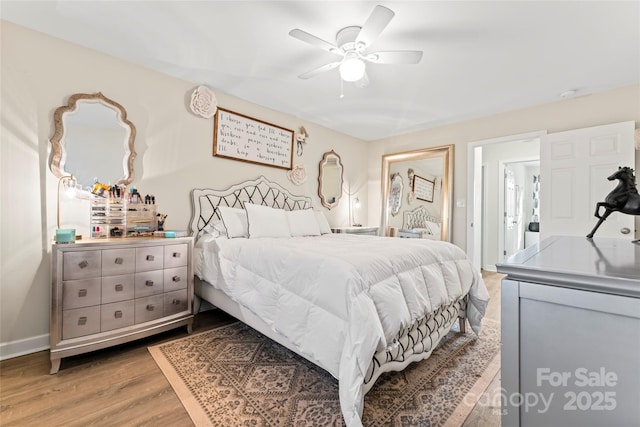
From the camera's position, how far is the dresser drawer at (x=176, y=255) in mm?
2336

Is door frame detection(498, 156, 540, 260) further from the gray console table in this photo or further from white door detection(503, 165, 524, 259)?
the gray console table

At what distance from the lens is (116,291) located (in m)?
2.06

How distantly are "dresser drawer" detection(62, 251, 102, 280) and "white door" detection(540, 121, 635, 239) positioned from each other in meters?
4.47

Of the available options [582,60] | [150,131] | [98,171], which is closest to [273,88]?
[150,131]

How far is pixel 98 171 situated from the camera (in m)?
2.47

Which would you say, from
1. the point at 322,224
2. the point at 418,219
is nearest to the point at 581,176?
the point at 418,219

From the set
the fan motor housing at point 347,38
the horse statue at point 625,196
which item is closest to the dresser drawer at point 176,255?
the fan motor housing at point 347,38

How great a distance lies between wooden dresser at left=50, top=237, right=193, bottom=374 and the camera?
1857 millimetres

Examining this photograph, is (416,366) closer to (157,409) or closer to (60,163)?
(157,409)

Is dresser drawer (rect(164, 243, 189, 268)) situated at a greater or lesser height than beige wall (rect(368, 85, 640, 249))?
lesser

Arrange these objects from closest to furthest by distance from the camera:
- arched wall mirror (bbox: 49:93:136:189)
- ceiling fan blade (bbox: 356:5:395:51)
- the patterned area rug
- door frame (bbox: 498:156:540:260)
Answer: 1. the patterned area rug
2. ceiling fan blade (bbox: 356:5:395:51)
3. arched wall mirror (bbox: 49:93:136:189)
4. door frame (bbox: 498:156:540:260)

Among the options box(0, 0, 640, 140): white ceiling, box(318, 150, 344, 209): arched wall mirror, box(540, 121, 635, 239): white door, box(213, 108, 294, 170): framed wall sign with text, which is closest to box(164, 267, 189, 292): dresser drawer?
box(213, 108, 294, 170): framed wall sign with text

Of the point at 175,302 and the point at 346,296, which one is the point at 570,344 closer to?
the point at 346,296

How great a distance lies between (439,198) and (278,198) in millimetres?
2533
